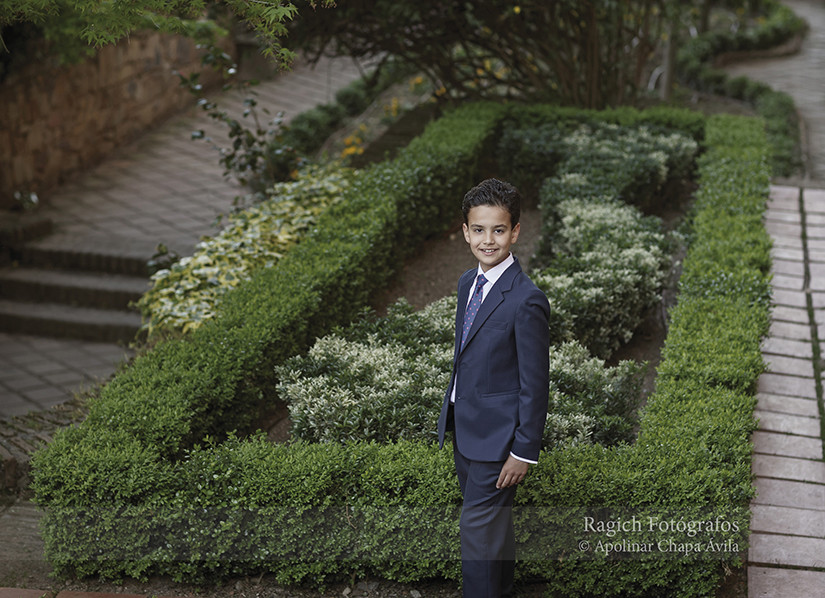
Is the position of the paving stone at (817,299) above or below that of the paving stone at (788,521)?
above

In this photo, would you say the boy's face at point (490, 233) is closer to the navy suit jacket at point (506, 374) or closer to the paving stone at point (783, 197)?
the navy suit jacket at point (506, 374)

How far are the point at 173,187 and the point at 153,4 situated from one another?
620 cm

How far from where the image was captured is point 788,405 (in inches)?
Answer: 191

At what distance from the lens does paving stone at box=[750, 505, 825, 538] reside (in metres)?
3.95

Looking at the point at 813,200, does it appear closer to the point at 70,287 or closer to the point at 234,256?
the point at 234,256

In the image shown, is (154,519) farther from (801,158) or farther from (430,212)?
(801,158)

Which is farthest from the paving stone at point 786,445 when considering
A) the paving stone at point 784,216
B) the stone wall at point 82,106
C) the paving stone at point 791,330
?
the stone wall at point 82,106

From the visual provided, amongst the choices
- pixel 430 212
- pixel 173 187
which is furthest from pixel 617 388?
pixel 173 187

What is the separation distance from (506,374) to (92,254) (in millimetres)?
5819

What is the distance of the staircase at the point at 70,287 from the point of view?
757 cm

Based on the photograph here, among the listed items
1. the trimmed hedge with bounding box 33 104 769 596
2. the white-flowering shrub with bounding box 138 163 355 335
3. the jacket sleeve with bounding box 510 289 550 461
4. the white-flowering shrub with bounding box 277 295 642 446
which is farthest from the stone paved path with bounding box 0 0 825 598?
the jacket sleeve with bounding box 510 289 550 461

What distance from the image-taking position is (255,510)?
12.1 ft

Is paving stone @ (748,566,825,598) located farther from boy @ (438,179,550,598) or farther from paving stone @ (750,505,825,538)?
boy @ (438,179,550,598)

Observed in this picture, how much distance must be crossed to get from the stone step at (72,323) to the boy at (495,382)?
4.92 meters
